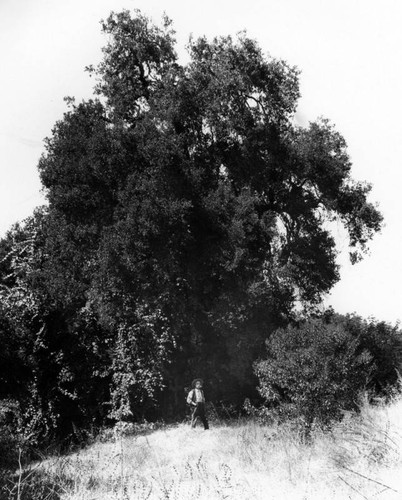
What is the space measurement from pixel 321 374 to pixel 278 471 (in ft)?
15.0

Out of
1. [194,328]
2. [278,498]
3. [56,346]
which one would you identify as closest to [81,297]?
[56,346]

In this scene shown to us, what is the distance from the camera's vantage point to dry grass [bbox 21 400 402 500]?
5.89m

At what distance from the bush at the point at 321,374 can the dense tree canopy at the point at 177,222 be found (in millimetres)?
4070

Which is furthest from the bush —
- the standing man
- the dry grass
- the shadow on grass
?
the shadow on grass

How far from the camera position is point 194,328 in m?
17.4

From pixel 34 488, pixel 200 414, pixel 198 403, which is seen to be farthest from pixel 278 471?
pixel 200 414

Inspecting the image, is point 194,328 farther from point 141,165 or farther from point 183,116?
point 183,116

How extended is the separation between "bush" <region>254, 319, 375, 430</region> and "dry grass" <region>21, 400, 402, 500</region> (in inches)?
31.5

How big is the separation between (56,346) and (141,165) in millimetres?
7517

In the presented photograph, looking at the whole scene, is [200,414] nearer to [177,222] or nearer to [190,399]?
[190,399]

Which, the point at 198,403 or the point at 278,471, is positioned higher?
the point at 198,403

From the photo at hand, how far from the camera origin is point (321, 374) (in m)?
11.2

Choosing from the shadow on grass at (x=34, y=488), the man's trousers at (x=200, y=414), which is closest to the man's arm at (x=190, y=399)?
the man's trousers at (x=200, y=414)

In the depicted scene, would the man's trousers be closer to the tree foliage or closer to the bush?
the tree foliage
